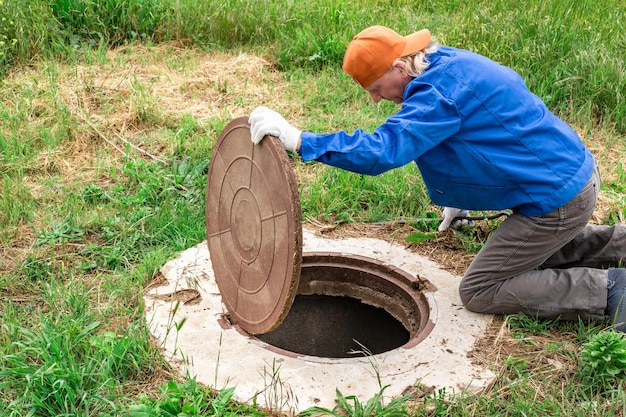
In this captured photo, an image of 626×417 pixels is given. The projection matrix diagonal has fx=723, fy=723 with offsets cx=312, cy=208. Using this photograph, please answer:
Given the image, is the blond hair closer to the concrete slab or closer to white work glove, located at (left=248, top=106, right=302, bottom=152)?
white work glove, located at (left=248, top=106, right=302, bottom=152)

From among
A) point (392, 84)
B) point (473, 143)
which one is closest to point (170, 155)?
point (392, 84)

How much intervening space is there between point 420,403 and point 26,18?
4980mm

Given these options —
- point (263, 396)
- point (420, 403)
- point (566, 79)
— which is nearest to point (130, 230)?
point (263, 396)

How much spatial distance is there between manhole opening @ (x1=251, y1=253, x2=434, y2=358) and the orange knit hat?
112 cm

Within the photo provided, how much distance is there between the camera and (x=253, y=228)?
308 cm

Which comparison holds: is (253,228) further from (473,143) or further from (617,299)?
(617,299)

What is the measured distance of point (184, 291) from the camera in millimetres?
3459

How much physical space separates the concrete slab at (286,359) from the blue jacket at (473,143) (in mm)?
609

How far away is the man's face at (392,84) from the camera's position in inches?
122

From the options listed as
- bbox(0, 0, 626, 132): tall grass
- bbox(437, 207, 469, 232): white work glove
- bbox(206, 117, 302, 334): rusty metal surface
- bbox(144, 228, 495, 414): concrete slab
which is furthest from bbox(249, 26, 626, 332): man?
bbox(0, 0, 626, 132): tall grass

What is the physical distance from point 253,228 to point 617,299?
168 centimetres

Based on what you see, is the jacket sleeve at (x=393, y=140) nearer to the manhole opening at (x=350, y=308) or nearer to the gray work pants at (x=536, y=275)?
the gray work pants at (x=536, y=275)

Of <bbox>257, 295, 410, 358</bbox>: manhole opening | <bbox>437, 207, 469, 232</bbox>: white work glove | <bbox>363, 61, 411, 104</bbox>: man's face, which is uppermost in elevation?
<bbox>363, 61, 411, 104</bbox>: man's face

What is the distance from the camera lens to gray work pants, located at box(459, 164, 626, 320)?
3322mm
